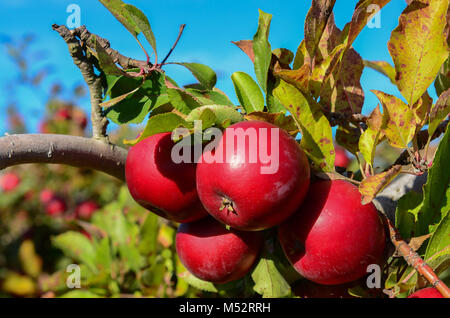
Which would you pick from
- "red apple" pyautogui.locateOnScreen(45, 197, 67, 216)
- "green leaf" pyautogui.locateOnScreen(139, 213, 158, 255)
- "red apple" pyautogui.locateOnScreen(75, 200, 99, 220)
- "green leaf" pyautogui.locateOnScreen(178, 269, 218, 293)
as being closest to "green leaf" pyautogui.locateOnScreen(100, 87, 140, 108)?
"green leaf" pyautogui.locateOnScreen(178, 269, 218, 293)

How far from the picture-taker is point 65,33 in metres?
0.72

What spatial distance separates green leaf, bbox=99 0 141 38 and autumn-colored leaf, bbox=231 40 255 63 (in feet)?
0.61

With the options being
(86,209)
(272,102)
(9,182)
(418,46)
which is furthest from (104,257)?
(9,182)

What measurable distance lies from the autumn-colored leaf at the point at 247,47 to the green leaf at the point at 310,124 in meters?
0.11

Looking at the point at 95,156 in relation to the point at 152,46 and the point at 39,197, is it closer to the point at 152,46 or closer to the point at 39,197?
the point at 152,46

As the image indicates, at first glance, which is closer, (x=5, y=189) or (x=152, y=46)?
(x=152, y=46)

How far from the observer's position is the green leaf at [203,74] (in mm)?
780

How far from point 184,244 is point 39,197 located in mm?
2108

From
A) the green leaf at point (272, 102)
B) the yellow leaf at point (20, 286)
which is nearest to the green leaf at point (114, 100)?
the green leaf at point (272, 102)

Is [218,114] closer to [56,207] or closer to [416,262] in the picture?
[416,262]

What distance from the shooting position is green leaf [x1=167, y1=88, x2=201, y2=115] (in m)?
0.66

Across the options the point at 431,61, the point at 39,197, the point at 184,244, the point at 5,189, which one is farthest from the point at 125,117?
the point at 5,189

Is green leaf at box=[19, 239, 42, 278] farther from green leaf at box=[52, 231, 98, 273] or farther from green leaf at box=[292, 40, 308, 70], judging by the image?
green leaf at box=[292, 40, 308, 70]

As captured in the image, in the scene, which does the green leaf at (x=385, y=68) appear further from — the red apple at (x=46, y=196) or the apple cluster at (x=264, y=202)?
the red apple at (x=46, y=196)
